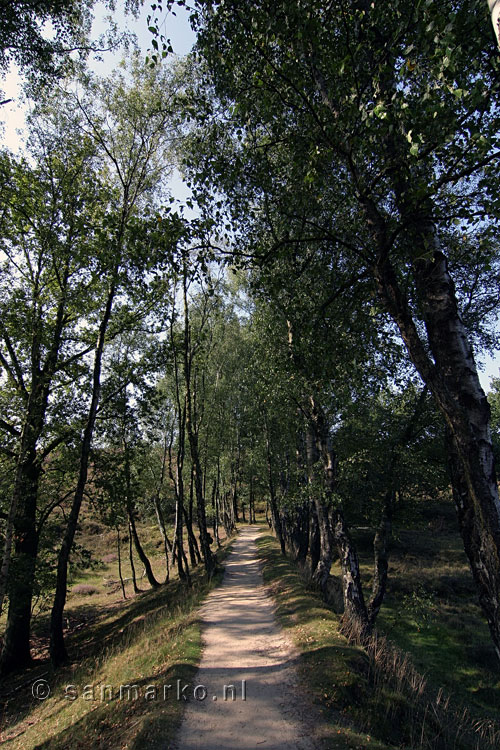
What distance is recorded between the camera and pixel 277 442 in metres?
28.9

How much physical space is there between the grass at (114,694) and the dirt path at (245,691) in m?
0.35

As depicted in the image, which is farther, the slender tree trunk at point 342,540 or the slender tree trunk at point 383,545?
the slender tree trunk at point 383,545

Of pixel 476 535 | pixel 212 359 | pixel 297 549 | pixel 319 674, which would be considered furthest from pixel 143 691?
pixel 212 359

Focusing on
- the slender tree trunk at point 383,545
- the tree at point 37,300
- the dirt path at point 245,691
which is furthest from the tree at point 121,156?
the slender tree trunk at point 383,545

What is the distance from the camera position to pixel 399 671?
7273mm

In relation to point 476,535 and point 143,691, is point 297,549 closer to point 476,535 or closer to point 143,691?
point 143,691

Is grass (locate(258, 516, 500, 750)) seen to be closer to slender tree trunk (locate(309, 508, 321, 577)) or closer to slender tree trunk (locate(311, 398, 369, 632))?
slender tree trunk (locate(311, 398, 369, 632))

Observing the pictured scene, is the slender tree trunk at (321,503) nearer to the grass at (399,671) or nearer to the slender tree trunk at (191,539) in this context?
the grass at (399,671)

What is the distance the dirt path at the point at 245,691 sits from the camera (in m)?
5.01

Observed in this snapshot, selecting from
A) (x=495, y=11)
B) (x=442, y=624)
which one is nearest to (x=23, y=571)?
(x=495, y=11)

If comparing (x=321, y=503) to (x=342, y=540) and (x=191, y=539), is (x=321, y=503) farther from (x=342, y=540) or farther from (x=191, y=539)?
(x=191, y=539)

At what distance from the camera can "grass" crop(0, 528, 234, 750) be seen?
5477mm

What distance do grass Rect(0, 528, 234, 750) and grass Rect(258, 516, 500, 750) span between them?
2.36 meters

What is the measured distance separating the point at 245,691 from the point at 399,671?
Result: 3.18 metres
